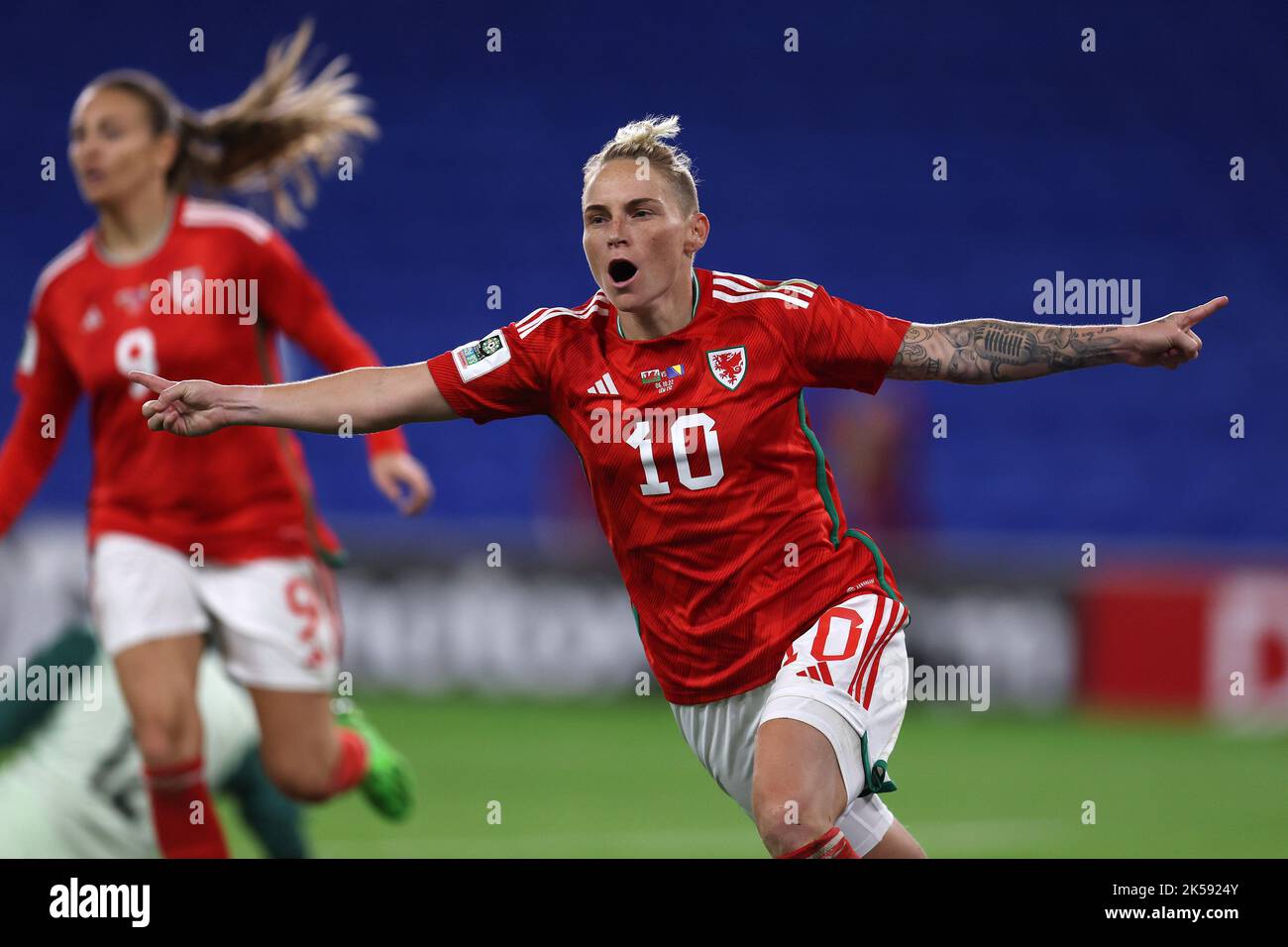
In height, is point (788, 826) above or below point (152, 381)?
below

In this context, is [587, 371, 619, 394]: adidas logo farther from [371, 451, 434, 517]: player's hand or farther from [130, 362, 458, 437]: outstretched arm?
[371, 451, 434, 517]: player's hand

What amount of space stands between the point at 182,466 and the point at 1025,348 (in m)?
2.83

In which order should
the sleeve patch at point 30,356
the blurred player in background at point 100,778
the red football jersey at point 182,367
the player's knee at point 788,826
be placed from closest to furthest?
1. the player's knee at point 788,826
2. the red football jersey at point 182,367
3. the sleeve patch at point 30,356
4. the blurred player in background at point 100,778

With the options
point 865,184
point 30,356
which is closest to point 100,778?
point 30,356

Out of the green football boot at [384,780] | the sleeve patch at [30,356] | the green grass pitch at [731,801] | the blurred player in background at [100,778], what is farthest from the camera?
the green grass pitch at [731,801]

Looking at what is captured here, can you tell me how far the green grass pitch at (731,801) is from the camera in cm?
763

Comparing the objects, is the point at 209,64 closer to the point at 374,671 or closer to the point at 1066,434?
the point at 374,671

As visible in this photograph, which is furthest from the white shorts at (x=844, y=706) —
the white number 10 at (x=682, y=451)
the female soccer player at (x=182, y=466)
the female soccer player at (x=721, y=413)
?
the female soccer player at (x=182, y=466)

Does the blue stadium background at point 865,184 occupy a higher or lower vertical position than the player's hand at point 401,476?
higher

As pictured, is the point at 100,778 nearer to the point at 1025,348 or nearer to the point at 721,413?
the point at 721,413

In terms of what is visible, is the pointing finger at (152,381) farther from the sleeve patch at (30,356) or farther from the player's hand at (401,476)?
the sleeve patch at (30,356)

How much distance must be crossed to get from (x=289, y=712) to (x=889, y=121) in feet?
36.0

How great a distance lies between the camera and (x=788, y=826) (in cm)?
418

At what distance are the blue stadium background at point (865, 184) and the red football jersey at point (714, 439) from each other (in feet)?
33.5
